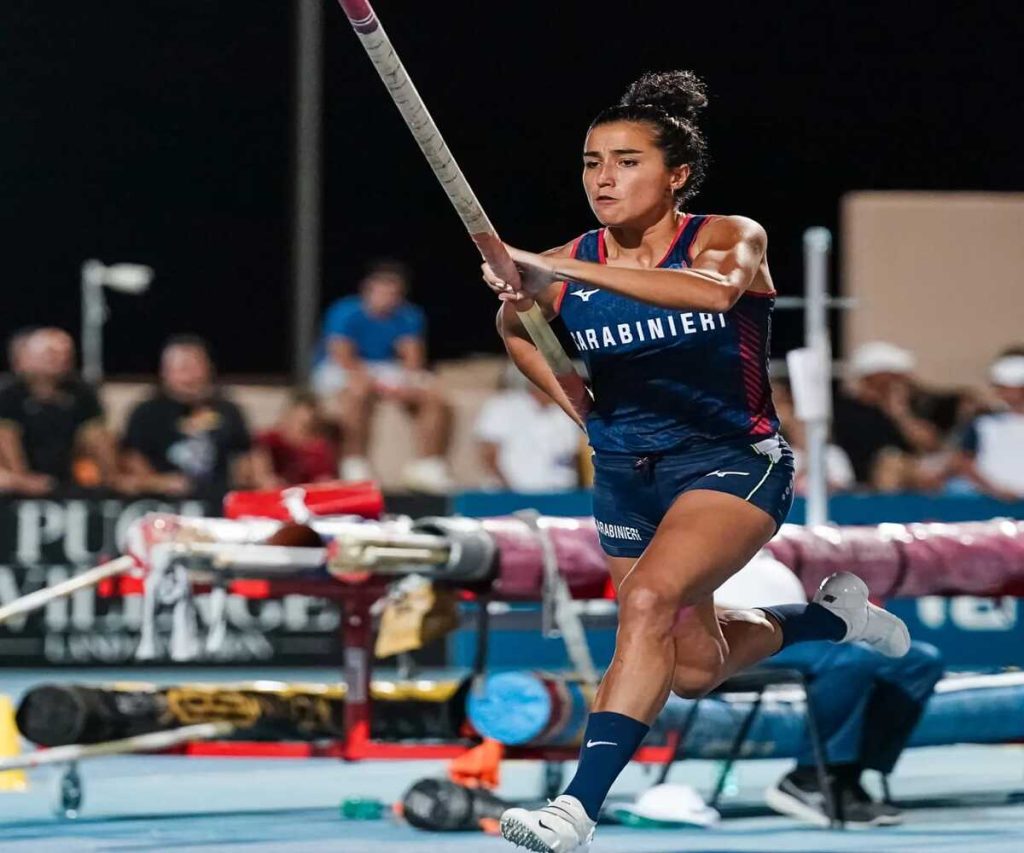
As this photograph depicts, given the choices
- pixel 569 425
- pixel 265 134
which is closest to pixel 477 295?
pixel 265 134

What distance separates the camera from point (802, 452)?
580 inches

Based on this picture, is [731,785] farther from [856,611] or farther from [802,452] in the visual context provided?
[802,452]

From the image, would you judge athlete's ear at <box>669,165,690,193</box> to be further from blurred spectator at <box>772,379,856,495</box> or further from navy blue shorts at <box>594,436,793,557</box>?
blurred spectator at <box>772,379,856,495</box>

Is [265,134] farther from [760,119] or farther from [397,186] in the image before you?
[760,119]

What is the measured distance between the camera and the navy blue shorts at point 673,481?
6.59 metres

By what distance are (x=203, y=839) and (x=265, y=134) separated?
2932cm

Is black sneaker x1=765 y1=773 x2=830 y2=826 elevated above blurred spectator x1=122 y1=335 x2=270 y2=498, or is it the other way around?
blurred spectator x1=122 y1=335 x2=270 y2=498

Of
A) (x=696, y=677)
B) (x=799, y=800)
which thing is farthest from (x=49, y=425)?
(x=696, y=677)

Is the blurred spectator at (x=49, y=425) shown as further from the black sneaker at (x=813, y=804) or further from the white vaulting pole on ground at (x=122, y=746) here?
the black sneaker at (x=813, y=804)

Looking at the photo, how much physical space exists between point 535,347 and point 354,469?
8103 millimetres

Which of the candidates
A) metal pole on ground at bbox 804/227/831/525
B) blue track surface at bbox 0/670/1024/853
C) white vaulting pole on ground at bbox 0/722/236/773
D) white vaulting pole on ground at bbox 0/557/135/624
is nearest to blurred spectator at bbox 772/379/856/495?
metal pole on ground at bbox 804/227/831/525

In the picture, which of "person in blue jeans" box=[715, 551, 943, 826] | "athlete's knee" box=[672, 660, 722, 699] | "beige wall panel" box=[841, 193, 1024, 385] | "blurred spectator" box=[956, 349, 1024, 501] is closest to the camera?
"athlete's knee" box=[672, 660, 722, 699]

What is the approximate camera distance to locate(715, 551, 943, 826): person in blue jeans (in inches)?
317

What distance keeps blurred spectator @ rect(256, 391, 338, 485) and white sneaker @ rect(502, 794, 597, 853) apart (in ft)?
28.5
